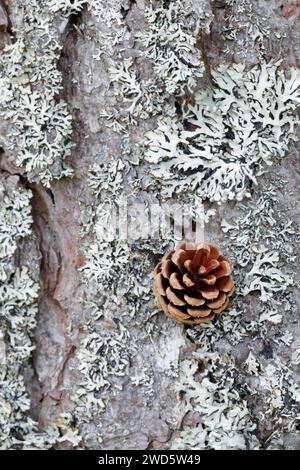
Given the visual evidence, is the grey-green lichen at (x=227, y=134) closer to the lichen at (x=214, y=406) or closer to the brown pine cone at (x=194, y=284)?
the brown pine cone at (x=194, y=284)

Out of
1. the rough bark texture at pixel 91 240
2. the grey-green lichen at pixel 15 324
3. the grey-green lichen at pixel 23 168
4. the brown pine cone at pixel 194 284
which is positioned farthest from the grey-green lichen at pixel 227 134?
the grey-green lichen at pixel 15 324

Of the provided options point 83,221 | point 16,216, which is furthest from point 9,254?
point 83,221

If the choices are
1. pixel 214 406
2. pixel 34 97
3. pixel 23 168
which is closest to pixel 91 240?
pixel 23 168

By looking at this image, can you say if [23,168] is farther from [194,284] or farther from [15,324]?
[194,284]

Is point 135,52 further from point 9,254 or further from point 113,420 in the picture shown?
point 113,420

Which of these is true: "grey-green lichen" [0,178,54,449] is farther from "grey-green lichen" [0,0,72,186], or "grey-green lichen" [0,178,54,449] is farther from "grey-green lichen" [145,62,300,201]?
"grey-green lichen" [145,62,300,201]
